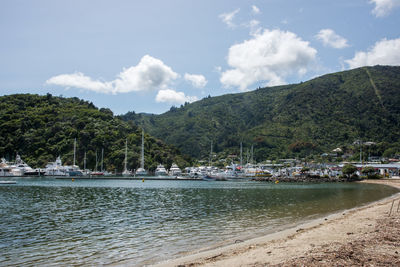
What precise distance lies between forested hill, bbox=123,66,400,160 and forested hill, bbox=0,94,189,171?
4302cm

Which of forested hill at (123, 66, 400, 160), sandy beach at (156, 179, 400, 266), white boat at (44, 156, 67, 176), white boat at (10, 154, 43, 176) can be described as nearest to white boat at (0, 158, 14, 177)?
white boat at (10, 154, 43, 176)

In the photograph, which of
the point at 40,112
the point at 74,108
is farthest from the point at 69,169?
the point at 74,108

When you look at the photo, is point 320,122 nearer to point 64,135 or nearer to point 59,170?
point 64,135

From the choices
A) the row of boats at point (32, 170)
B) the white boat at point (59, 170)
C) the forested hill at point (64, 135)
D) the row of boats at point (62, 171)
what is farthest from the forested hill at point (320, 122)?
the row of boats at point (32, 170)

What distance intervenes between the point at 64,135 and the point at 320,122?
123344mm

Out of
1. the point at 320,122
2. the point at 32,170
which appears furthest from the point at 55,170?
the point at 320,122

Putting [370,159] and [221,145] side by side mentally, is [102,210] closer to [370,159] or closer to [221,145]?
[370,159]

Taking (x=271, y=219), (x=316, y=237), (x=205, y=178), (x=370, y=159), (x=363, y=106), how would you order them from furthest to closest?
(x=363, y=106)
(x=370, y=159)
(x=205, y=178)
(x=271, y=219)
(x=316, y=237)

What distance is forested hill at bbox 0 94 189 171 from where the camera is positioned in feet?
378

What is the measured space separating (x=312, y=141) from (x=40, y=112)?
12590cm

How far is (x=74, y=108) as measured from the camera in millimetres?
149000

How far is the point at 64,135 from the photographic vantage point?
4751 inches

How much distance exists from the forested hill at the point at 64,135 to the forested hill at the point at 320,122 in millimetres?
43019

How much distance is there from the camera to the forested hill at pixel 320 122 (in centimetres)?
15088
